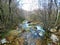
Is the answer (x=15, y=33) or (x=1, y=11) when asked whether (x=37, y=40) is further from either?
(x=1, y=11)

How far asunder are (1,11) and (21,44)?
0.50 meters

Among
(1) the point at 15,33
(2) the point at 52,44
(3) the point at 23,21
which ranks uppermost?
(3) the point at 23,21

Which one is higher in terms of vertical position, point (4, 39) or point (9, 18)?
point (9, 18)

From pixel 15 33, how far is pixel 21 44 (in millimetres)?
161

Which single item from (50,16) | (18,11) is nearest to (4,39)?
(18,11)

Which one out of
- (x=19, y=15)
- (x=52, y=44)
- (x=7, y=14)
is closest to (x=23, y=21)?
(x=19, y=15)

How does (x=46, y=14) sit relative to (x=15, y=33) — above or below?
above

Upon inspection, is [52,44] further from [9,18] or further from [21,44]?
[9,18]

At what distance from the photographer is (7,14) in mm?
1894

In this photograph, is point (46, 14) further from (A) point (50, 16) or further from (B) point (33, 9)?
(B) point (33, 9)

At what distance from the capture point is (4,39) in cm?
185

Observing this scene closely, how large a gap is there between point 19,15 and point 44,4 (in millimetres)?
356

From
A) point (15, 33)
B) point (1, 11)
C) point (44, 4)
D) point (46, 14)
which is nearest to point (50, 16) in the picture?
point (46, 14)

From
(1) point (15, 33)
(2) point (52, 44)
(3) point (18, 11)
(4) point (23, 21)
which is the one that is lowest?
(2) point (52, 44)
